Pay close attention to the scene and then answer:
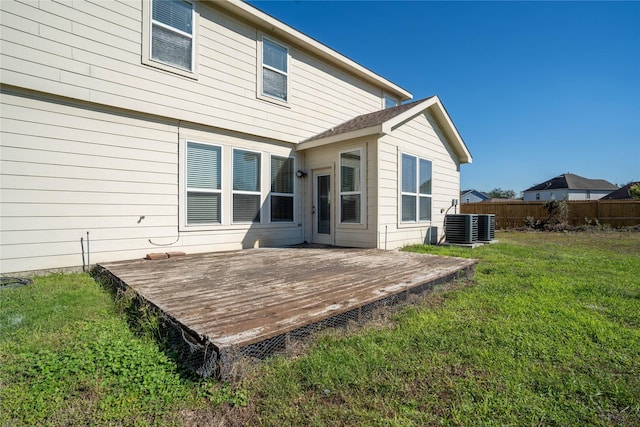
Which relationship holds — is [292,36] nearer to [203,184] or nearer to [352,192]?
[352,192]

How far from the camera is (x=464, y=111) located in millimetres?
16156

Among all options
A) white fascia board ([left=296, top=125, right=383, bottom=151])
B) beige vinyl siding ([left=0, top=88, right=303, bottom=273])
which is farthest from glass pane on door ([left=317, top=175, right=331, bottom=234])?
beige vinyl siding ([left=0, top=88, right=303, bottom=273])

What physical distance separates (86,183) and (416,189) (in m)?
6.95

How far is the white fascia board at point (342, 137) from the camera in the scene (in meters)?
6.08

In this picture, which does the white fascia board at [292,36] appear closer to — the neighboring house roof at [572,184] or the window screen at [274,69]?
the window screen at [274,69]

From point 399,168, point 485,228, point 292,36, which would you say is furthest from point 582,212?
point 292,36

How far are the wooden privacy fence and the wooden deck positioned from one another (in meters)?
12.6

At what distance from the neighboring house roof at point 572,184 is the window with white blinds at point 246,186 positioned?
41406 millimetres

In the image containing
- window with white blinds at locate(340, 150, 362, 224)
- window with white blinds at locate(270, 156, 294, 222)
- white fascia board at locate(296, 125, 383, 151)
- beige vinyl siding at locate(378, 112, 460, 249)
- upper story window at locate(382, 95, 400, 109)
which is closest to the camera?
white fascia board at locate(296, 125, 383, 151)

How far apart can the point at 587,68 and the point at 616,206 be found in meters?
7.14

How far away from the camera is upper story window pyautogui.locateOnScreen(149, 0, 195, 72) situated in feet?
17.5

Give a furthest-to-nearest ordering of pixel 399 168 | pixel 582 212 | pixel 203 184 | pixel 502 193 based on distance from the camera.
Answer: pixel 502 193 < pixel 582 212 < pixel 399 168 < pixel 203 184

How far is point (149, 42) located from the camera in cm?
523

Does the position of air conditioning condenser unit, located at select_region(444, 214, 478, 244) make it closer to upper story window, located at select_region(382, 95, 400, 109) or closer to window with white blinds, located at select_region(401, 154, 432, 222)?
window with white blinds, located at select_region(401, 154, 432, 222)
